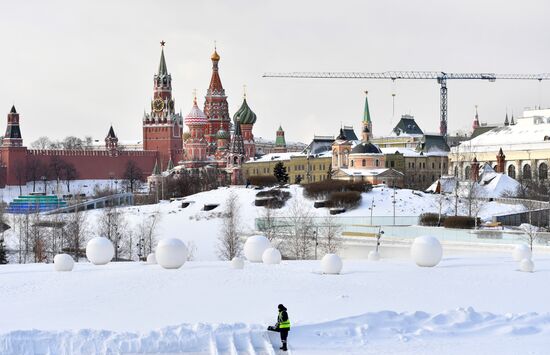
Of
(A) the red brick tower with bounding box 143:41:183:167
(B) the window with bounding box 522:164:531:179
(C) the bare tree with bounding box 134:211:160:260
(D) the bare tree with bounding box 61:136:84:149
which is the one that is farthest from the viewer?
(D) the bare tree with bounding box 61:136:84:149

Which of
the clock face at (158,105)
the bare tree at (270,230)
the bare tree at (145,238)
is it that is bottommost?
the bare tree at (145,238)

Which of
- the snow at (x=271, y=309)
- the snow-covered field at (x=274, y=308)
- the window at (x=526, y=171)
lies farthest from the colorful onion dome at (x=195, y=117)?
the snow at (x=271, y=309)

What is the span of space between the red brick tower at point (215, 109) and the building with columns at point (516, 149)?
28.6 m

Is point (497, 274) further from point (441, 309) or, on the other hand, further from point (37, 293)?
point (37, 293)

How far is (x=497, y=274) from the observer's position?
25.0 m

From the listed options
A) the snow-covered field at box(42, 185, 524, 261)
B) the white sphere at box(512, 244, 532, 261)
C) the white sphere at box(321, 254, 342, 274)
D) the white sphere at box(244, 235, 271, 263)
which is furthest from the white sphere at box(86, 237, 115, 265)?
the snow-covered field at box(42, 185, 524, 261)

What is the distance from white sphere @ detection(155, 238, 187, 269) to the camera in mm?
24578

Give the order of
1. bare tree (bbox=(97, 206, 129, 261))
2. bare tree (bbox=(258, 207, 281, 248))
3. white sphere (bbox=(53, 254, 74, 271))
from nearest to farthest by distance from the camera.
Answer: white sphere (bbox=(53, 254, 74, 271)), bare tree (bbox=(258, 207, 281, 248)), bare tree (bbox=(97, 206, 129, 261))

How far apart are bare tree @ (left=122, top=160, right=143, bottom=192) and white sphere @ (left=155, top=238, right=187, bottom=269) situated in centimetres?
8220

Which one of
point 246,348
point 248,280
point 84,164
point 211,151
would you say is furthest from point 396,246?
point 84,164

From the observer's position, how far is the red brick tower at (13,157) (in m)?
106

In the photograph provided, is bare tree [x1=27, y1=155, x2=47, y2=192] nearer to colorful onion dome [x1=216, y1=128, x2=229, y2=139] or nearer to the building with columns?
colorful onion dome [x1=216, y1=128, x2=229, y2=139]

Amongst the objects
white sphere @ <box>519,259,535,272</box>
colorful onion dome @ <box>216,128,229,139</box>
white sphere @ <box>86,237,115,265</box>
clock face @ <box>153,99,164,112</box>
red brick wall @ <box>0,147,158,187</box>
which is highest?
clock face @ <box>153,99,164,112</box>

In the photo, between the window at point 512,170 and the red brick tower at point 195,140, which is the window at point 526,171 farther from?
the red brick tower at point 195,140
